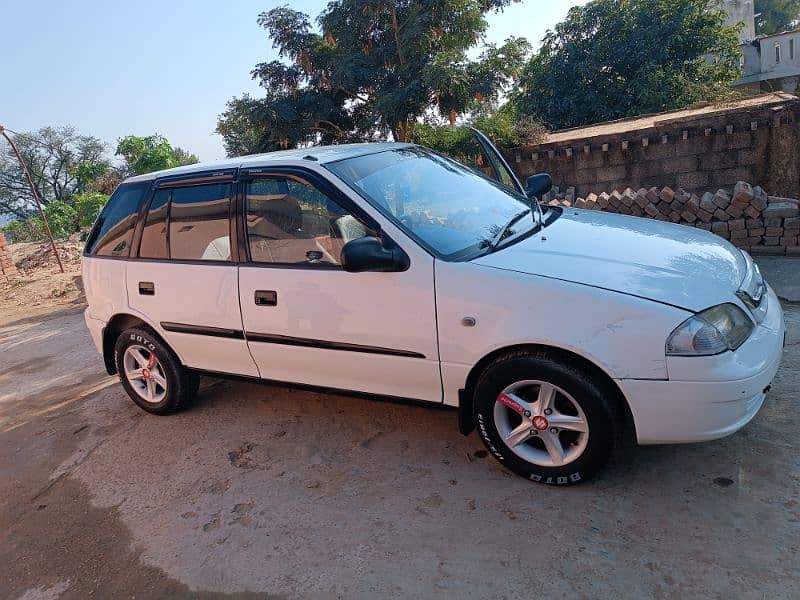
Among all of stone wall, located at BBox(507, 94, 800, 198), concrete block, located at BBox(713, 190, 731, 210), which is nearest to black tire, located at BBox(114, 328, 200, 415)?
concrete block, located at BBox(713, 190, 731, 210)

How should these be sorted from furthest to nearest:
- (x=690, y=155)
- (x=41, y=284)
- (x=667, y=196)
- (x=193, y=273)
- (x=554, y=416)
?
1. (x=41, y=284)
2. (x=690, y=155)
3. (x=667, y=196)
4. (x=193, y=273)
5. (x=554, y=416)

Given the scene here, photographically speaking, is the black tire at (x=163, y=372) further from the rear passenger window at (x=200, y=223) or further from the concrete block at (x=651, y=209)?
the concrete block at (x=651, y=209)

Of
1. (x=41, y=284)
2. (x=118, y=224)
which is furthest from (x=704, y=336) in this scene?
(x=41, y=284)

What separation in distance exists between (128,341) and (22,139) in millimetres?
42672

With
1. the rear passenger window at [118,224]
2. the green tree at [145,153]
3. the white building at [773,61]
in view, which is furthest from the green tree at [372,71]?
the white building at [773,61]

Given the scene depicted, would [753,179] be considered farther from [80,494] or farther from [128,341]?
[80,494]

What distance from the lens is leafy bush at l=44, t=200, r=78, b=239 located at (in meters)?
20.1

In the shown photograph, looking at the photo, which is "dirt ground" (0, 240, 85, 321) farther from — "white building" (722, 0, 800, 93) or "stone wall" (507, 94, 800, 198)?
"white building" (722, 0, 800, 93)

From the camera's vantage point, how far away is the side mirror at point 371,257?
9.78ft

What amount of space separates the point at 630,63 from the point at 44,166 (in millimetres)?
37783

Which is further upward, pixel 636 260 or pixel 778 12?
pixel 778 12

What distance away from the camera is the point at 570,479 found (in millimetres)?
2922

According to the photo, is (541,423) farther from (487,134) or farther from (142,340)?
(487,134)

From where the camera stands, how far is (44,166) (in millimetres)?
40375
